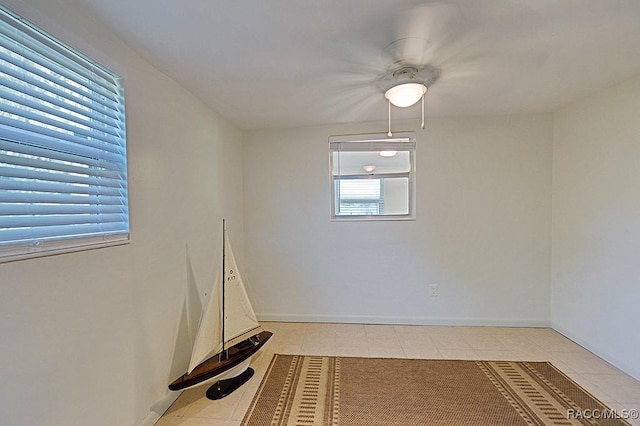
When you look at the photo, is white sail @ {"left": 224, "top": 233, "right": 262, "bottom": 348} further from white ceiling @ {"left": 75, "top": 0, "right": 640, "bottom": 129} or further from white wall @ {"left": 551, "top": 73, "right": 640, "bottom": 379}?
white wall @ {"left": 551, "top": 73, "right": 640, "bottom": 379}

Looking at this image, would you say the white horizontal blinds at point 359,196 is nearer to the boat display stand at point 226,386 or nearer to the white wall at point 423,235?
the white wall at point 423,235

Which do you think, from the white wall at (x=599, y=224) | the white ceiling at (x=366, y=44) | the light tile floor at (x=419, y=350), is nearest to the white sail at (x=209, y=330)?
the light tile floor at (x=419, y=350)

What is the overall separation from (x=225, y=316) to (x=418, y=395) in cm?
139

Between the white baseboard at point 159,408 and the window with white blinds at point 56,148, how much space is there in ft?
3.41

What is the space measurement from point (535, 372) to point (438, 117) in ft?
7.70

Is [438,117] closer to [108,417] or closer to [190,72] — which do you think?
[190,72]

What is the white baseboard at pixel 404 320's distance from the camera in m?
2.94

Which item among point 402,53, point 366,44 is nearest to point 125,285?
point 366,44

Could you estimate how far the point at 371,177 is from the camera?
124 inches

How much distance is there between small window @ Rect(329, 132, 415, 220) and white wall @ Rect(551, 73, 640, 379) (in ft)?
4.57

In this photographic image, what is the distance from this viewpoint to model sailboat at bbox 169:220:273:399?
1797 millimetres

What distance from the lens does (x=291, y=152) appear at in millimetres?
3156

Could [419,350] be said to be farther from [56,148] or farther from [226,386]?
[56,148]

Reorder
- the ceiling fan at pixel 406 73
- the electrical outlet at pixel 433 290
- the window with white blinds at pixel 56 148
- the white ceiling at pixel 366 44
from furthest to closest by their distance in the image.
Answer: the electrical outlet at pixel 433 290 < the ceiling fan at pixel 406 73 < the white ceiling at pixel 366 44 < the window with white blinds at pixel 56 148
